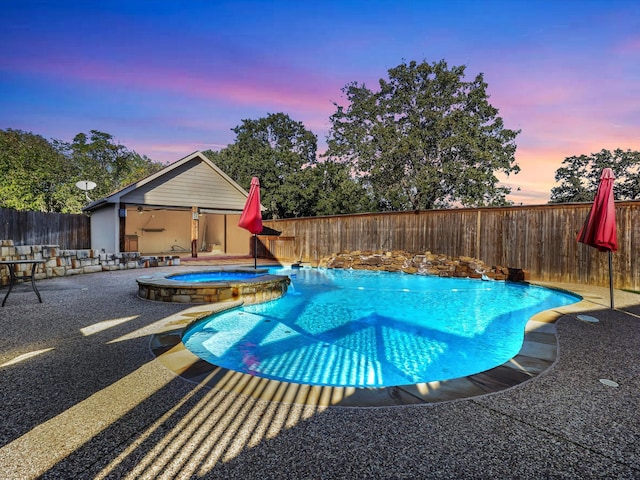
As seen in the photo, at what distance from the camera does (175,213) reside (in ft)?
62.6

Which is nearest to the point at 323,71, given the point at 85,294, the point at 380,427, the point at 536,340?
the point at 85,294

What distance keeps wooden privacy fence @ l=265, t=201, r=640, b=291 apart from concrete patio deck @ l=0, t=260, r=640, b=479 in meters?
6.65

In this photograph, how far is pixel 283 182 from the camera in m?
22.5

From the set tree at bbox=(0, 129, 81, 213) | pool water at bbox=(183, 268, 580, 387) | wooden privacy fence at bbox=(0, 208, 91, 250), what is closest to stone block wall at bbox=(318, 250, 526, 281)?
pool water at bbox=(183, 268, 580, 387)

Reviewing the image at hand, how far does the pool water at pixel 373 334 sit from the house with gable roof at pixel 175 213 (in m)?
8.07

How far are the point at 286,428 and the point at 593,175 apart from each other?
84.2ft

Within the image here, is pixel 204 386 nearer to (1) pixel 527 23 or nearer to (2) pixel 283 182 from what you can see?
(1) pixel 527 23

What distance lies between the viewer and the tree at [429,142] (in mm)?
18297

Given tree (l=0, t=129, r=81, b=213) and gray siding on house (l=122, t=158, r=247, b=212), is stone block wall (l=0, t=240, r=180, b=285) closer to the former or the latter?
gray siding on house (l=122, t=158, r=247, b=212)

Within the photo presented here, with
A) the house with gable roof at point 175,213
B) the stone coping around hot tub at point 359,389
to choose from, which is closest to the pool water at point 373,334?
the stone coping around hot tub at point 359,389

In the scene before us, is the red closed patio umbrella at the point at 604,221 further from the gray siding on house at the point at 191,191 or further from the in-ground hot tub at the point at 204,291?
the gray siding on house at the point at 191,191

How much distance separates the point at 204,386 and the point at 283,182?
2066 centimetres

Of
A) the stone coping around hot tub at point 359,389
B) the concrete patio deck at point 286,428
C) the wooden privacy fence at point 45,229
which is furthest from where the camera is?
the wooden privacy fence at point 45,229

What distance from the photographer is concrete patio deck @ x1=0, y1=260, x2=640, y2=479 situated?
1668mm
